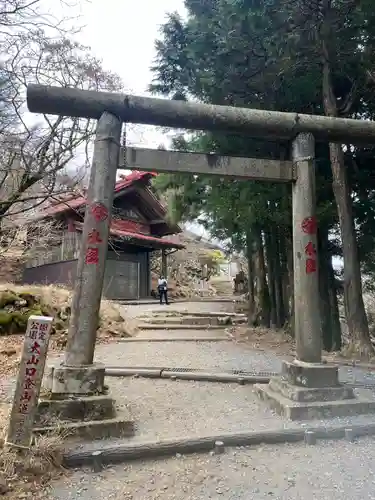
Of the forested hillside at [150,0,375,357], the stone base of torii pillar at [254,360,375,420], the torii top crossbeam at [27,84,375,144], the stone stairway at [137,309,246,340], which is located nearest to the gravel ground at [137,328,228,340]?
the stone stairway at [137,309,246,340]

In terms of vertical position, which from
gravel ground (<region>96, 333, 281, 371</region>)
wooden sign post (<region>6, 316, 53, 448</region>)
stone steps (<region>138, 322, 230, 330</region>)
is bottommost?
gravel ground (<region>96, 333, 281, 371</region>)

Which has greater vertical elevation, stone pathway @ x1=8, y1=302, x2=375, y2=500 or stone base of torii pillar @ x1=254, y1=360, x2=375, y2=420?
stone base of torii pillar @ x1=254, y1=360, x2=375, y2=420

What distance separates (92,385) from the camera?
3637 mm

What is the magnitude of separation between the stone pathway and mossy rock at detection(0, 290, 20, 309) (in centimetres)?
443

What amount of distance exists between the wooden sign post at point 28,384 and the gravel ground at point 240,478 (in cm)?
47

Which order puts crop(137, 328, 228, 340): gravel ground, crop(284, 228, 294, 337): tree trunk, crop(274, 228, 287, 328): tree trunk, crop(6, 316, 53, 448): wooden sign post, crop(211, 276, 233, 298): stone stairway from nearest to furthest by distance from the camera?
crop(6, 316, 53, 448): wooden sign post, crop(284, 228, 294, 337): tree trunk, crop(137, 328, 228, 340): gravel ground, crop(274, 228, 287, 328): tree trunk, crop(211, 276, 233, 298): stone stairway

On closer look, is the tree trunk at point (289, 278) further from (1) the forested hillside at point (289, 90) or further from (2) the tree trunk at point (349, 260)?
(2) the tree trunk at point (349, 260)

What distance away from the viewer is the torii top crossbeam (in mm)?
4008

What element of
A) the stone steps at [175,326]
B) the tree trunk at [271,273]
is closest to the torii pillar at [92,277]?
the tree trunk at [271,273]

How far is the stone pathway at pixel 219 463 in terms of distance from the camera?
2645 mm

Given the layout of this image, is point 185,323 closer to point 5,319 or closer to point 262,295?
point 262,295

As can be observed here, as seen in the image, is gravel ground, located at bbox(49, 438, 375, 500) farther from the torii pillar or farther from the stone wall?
the stone wall

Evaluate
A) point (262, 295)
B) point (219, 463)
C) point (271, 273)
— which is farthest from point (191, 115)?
point (262, 295)

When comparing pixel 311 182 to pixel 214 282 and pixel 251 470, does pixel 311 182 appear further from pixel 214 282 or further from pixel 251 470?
pixel 214 282
